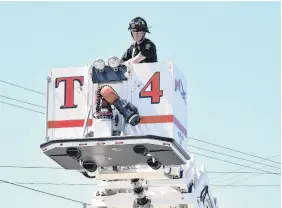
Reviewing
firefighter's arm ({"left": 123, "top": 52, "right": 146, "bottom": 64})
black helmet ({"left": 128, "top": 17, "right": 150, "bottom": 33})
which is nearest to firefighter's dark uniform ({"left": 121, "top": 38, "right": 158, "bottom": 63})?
firefighter's arm ({"left": 123, "top": 52, "right": 146, "bottom": 64})

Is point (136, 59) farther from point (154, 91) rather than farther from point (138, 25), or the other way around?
point (154, 91)

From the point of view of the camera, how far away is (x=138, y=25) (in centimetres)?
1479

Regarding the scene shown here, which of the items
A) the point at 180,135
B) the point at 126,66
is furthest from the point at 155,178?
the point at 126,66

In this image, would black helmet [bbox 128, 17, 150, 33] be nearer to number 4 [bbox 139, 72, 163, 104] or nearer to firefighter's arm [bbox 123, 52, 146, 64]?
firefighter's arm [bbox 123, 52, 146, 64]

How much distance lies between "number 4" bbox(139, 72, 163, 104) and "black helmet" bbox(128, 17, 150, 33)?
1.10 m

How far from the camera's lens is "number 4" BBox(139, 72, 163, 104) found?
13984 millimetres

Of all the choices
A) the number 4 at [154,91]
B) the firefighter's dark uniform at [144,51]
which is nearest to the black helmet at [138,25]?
the firefighter's dark uniform at [144,51]

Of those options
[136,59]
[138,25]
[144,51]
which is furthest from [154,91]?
[138,25]

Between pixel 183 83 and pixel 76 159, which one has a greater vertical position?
pixel 183 83

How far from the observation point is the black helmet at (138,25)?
14789 mm

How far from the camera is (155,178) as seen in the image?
15062mm

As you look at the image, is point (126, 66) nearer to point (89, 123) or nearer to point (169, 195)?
point (89, 123)

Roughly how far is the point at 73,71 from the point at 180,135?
6.41 feet

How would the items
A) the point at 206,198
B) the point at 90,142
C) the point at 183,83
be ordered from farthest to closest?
1. the point at 206,198
2. the point at 183,83
3. the point at 90,142
